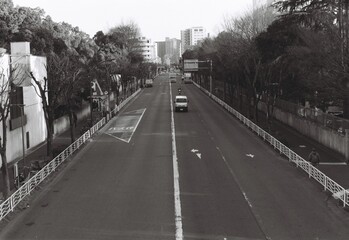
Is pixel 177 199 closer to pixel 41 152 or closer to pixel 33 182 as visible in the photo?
pixel 33 182

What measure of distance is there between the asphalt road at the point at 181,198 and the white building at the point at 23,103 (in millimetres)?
4336

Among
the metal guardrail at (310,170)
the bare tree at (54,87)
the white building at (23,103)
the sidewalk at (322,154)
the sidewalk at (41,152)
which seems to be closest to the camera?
the metal guardrail at (310,170)

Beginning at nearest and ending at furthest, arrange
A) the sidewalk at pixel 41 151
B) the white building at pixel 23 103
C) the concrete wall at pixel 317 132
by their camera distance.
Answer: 1. the sidewalk at pixel 41 151
2. the white building at pixel 23 103
3. the concrete wall at pixel 317 132

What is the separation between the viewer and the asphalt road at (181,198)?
1523 centimetres

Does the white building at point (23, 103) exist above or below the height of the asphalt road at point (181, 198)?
above

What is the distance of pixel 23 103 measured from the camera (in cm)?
3247

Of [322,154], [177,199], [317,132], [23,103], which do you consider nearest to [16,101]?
[23,103]

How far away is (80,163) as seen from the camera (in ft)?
88.8

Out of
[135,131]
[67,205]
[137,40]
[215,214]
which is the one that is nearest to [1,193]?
[67,205]

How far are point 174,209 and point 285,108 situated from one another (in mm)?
30070

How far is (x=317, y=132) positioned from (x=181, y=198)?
18466 millimetres

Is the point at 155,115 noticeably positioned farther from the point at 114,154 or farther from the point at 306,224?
the point at 306,224

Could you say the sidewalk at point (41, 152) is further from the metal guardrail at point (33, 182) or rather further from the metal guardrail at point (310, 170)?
the metal guardrail at point (310, 170)

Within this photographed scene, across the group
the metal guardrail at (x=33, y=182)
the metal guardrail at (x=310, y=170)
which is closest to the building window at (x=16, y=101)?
the metal guardrail at (x=33, y=182)
